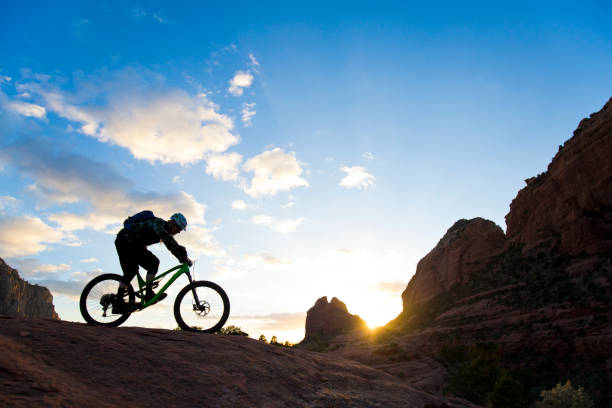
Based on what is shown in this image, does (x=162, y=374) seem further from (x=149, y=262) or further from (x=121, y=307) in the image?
(x=149, y=262)

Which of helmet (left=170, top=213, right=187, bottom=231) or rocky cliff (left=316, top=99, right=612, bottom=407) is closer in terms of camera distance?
helmet (left=170, top=213, right=187, bottom=231)

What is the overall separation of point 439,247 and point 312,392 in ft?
327

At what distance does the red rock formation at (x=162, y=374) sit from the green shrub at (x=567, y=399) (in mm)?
27047

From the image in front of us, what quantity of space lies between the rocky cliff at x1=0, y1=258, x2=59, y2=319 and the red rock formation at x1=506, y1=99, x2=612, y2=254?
373ft

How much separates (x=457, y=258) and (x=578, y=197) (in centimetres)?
2942

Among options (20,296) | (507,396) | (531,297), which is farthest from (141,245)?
(20,296)

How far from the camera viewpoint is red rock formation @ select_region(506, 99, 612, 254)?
189 ft

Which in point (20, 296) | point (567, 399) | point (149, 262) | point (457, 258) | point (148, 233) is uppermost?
point (457, 258)

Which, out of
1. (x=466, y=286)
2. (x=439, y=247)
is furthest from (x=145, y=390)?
(x=439, y=247)

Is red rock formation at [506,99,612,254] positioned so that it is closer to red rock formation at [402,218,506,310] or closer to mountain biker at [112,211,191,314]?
red rock formation at [402,218,506,310]

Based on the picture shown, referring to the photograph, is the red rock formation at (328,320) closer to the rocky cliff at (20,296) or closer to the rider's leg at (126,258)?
the rocky cliff at (20,296)

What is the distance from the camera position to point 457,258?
85.8 m

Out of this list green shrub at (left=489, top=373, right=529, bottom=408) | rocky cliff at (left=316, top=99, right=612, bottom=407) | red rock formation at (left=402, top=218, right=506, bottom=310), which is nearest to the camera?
green shrub at (left=489, top=373, right=529, bottom=408)

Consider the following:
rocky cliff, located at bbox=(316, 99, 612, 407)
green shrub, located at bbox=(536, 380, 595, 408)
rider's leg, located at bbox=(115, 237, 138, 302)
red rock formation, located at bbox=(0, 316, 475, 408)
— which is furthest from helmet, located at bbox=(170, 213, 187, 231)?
green shrub, located at bbox=(536, 380, 595, 408)
